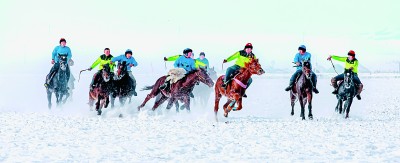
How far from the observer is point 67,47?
1856 cm

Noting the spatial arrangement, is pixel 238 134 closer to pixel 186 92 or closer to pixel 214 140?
pixel 214 140

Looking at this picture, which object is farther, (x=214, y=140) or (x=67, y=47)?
(x=67, y=47)

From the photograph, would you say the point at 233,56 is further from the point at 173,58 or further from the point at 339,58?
the point at 339,58

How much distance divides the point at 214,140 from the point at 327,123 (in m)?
4.78

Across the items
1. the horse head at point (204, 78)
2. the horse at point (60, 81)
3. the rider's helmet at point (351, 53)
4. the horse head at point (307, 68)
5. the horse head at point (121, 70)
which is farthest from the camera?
the horse at point (60, 81)

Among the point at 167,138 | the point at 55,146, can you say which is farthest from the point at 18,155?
the point at 167,138

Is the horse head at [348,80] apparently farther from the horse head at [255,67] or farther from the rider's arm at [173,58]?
the rider's arm at [173,58]

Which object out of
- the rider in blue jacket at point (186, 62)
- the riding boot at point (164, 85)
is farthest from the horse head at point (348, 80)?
the riding boot at point (164, 85)

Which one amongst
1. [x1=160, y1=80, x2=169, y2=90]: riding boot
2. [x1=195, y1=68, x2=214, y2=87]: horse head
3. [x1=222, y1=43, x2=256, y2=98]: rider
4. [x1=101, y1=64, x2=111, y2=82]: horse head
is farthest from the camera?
[x1=160, y1=80, x2=169, y2=90]: riding boot

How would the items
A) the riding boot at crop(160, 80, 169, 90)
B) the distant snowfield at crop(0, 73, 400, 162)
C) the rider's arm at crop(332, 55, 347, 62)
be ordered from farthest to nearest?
the rider's arm at crop(332, 55, 347, 62) → the riding boot at crop(160, 80, 169, 90) → the distant snowfield at crop(0, 73, 400, 162)

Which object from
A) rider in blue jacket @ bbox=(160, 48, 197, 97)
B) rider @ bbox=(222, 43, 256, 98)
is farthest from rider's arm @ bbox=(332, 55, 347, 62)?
rider in blue jacket @ bbox=(160, 48, 197, 97)

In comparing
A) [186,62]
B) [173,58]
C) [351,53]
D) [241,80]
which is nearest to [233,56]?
[241,80]

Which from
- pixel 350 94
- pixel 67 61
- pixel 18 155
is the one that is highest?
pixel 67 61

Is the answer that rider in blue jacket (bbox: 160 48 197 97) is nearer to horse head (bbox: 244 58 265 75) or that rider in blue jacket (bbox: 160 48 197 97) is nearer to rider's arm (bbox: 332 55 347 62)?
horse head (bbox: 244 58 265 75)
